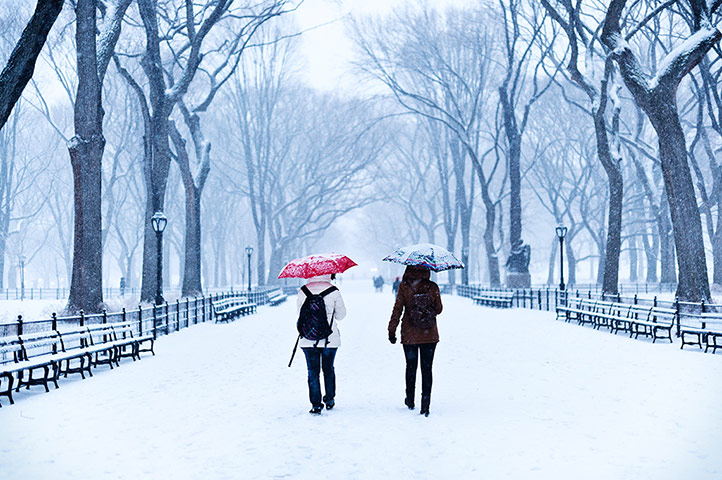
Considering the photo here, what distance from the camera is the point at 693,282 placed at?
20453 mm

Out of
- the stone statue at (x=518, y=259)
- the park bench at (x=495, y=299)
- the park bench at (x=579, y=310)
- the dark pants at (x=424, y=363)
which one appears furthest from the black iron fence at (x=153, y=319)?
the stone statue at (x=518, y=259)

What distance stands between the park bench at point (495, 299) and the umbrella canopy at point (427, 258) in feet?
79.4

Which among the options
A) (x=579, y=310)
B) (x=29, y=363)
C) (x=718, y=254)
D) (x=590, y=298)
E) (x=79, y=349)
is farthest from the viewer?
(x=718, y=254)

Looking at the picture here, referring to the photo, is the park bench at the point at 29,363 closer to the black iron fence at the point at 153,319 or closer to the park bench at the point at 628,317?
the black iron fence at the point at 153,319

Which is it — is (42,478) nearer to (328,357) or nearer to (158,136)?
(328,357)

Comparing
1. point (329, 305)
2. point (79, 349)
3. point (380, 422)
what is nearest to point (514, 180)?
point (79, 349)

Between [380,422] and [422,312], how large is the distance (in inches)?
49.8

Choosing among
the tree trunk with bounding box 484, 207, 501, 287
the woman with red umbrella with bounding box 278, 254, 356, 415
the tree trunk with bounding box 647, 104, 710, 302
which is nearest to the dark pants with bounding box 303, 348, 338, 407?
the woman with red umbrella with bounding box 278, 254, 356, 415

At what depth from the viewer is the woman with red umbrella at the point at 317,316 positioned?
27.9 ft

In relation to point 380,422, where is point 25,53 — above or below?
above

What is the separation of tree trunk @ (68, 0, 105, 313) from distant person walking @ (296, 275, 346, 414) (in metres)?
12.6

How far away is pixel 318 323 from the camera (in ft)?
27.9

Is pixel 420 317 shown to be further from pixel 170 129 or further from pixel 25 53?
pixel 170 129

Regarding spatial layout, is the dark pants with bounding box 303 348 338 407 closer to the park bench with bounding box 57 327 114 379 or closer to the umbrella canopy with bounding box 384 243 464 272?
the umbrella canopy with bounding box 384 243 464 272
